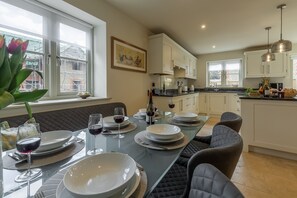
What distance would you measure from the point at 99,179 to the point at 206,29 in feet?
12.9

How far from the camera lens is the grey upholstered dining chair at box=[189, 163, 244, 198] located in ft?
1.40

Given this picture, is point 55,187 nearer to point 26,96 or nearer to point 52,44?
point 26,96

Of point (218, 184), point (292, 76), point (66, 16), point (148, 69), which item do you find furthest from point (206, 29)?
point (218, 184)

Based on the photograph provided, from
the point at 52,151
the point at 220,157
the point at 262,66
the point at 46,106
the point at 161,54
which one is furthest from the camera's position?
the point at 262,66

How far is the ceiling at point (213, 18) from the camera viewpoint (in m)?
2.56

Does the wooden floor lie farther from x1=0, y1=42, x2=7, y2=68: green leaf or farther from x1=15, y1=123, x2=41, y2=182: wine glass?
x1=0, y1=42, x2=7, y2=68: green leaf

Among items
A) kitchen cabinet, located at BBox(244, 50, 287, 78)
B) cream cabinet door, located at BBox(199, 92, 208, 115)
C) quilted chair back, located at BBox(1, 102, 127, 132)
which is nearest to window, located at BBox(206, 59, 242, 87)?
kitchen cabinet, located at BBox(244, 50, 287, 78)

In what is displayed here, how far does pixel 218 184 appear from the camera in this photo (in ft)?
1.52

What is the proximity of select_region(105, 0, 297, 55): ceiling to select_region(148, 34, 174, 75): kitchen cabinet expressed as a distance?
283 millimetres

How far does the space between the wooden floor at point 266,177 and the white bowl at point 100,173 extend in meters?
1.57

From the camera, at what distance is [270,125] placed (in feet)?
8.04

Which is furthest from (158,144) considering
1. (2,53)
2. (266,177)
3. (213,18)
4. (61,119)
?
(213,18)

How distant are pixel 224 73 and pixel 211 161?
20.1 ft

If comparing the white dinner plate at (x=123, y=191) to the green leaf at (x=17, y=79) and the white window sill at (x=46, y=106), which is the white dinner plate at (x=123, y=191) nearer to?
the green leaf at (x=17, y=79)
